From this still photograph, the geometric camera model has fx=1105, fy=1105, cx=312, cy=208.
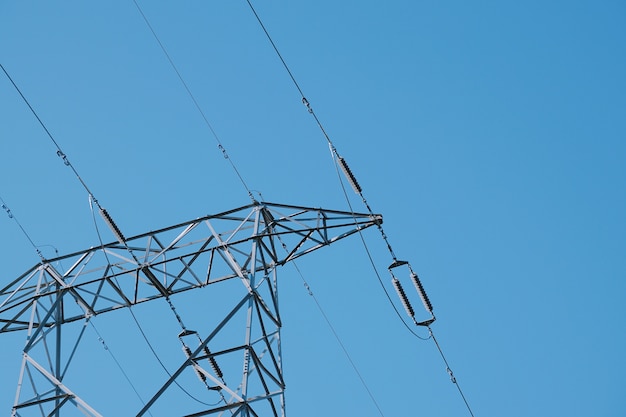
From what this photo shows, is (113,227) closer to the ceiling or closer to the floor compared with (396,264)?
closer to the ceiling

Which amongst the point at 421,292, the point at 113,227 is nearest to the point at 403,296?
the point at 421,292

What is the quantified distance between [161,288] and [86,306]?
157 cm

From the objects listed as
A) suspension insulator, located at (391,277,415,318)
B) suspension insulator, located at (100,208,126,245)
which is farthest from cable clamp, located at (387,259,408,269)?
suspension insulator, located at (100,208,126,245)

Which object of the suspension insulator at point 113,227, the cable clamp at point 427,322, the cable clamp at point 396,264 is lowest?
the cable clamp at point 427,322

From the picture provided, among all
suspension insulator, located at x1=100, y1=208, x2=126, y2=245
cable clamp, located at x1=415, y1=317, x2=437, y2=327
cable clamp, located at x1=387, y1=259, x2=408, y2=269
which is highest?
suspension insulator, located at x1=100, y1=208, x2=126, y2=245

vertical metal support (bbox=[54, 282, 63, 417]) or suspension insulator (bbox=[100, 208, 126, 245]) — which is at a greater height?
suspension insulator (bbox=[100, 208, 126, 245])

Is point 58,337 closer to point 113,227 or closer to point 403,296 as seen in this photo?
point 113,227

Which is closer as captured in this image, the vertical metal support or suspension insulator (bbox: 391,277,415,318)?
the vertical metal support

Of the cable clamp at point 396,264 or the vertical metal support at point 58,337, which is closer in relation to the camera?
the vertical metal support at point 58,337

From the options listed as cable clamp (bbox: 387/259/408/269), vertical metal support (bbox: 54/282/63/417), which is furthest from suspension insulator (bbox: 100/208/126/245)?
cable clamp (bbox: 387/259/408/269)

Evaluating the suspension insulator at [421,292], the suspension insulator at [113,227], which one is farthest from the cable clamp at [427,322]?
the suspension insulator at [113,227]

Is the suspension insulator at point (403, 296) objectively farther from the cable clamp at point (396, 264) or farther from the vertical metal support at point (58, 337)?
the vertical metal support at point (58, 337)

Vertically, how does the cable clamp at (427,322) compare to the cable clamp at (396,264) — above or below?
below

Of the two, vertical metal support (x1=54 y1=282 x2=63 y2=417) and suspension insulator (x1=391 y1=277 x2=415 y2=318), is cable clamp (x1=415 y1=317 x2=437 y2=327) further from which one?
vertical metal support (x1=54 y1=282 x2=63 y2=417)
